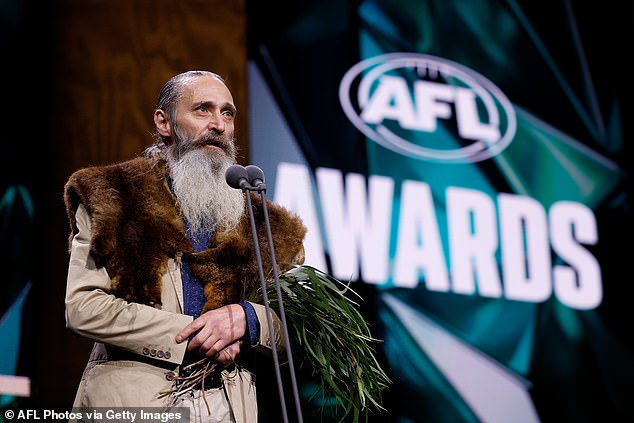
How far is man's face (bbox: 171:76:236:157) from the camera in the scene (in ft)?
9.13

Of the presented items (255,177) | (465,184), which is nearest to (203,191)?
(255,177)

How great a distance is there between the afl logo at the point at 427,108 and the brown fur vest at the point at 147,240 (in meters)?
2.47

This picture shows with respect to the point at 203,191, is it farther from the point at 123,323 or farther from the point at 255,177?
the point at 123,323

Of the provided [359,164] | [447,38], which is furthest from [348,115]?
[447,38]

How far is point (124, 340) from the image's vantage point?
2.35 meters

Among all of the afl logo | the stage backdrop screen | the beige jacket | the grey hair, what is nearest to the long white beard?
the grey hair

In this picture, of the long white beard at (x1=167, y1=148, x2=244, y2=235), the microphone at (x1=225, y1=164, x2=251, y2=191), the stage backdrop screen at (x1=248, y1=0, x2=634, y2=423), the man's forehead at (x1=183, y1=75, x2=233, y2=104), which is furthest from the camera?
the stage backdrop screen at (x1=248, y1=0, x2=634, y2=423)

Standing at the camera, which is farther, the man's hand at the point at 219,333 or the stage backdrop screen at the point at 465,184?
the stage backdrop screen at the point at 465,184

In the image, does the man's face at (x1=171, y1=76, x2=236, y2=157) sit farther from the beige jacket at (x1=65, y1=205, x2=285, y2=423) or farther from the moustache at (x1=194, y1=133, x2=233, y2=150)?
the beige jacket at (x1=65, y1=205, x2=285, y2=423)

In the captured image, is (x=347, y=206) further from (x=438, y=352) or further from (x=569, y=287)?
(x=569, y=287)

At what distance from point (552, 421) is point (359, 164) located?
1.81 m

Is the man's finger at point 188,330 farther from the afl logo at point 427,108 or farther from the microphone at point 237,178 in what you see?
the afl logo at point 427,108

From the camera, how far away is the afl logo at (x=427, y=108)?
507cm

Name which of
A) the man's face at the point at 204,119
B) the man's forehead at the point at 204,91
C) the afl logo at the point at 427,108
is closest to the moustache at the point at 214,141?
the man's face at the point at 204,119
